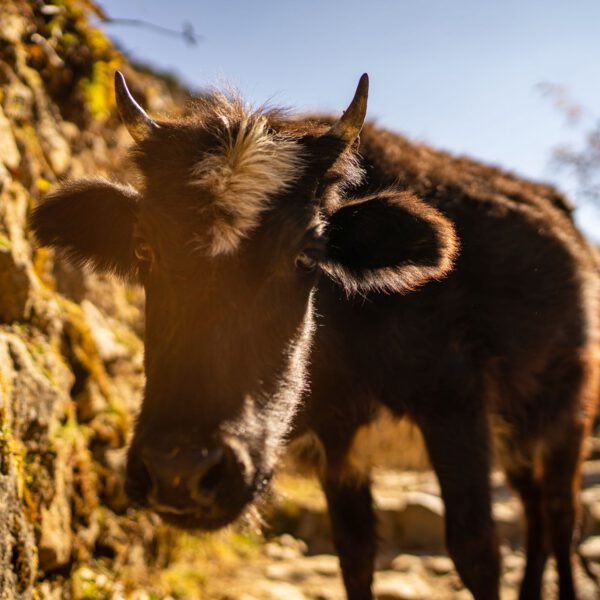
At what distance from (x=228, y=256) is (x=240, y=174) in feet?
1.36

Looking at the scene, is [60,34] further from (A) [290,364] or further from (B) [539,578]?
(B) [539,578]

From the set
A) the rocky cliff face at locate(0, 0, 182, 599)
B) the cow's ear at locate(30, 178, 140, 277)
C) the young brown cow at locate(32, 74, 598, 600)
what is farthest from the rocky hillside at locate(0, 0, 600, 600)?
the young brown cow at locate(32, 74, 598, 600)

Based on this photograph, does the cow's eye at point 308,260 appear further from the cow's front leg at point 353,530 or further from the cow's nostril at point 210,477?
the cow's front leg at point 353,530

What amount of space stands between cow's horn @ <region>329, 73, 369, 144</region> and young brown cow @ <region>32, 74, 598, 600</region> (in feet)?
0.04

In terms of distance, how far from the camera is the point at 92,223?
3748mm

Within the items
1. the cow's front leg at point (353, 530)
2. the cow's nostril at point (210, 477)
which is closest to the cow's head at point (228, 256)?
the cow's nostril at point (210, 477)

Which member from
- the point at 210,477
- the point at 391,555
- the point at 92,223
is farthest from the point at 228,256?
the point at 391,555

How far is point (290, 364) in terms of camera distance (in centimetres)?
317

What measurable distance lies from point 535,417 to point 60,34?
5012mm

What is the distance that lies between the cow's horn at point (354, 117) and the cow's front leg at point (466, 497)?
1.63 m

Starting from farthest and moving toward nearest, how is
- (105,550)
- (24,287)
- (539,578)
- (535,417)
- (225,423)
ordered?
(539,578)
(535,417)
(105,550)
(24,287)
(225,423)

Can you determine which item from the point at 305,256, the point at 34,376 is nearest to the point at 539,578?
the point at 305,256

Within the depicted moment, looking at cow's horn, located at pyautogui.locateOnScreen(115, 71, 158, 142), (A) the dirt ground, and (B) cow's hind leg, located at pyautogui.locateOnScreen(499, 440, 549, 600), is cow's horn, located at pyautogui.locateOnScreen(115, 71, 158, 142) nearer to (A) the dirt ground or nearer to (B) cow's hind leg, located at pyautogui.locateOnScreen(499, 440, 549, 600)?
(A) the dirt ground

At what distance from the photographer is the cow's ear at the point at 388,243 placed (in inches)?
130
